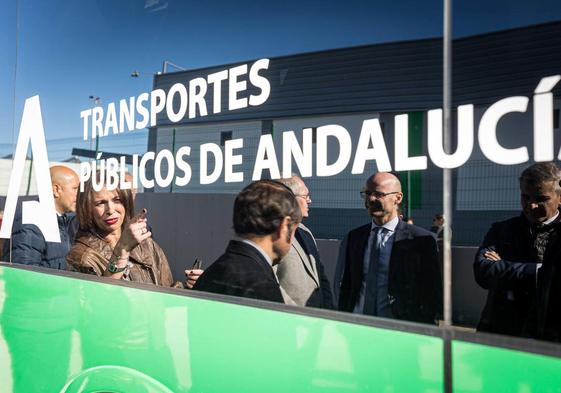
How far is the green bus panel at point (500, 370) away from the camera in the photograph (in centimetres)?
133

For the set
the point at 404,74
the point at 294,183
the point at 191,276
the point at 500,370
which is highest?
the point at 404,74

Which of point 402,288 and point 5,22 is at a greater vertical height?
point 5,22

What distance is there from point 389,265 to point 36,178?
2.12m

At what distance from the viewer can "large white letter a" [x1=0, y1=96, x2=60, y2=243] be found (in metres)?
2.94

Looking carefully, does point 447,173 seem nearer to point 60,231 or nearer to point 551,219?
point 551,219

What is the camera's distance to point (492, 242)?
57.9 inches

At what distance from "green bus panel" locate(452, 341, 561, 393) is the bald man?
1.92m

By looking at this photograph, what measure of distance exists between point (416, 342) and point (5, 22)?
3.02m

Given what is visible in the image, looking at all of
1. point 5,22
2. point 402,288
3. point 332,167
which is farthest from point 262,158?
point 5,22

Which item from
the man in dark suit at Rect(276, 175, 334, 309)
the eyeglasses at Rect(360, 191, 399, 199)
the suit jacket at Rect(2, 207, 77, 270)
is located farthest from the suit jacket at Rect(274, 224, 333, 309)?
the suit jacket at Rect(2, 207, 77, 270)

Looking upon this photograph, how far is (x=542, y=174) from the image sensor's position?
4.61 feet

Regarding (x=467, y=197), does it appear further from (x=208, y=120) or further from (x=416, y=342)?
(x=208, y=120)

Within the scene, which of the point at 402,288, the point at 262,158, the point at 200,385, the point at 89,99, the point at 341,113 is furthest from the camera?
the point at 89,99

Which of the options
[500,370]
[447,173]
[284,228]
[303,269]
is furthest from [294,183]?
[500,370]
